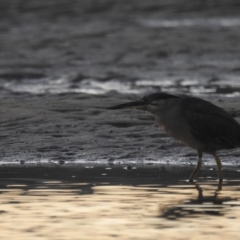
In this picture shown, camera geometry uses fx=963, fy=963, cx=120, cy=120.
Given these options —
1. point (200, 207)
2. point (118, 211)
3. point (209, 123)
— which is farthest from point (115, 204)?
point (209, 123)

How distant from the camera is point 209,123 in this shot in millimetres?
9266

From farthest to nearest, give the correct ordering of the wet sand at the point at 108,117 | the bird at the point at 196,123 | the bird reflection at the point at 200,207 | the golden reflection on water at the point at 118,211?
the bird at the point at 196,123, the bird reflection at the point at 200,207, the wet sand at the point at 108,117, the golden reflection on water at the point at 118,211

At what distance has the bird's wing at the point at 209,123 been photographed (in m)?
9.18

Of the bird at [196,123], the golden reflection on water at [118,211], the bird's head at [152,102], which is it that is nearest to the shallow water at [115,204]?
the golden reflection on water at [118,211]

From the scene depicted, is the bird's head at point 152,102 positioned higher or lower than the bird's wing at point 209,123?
higher

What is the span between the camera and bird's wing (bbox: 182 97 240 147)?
918 cm

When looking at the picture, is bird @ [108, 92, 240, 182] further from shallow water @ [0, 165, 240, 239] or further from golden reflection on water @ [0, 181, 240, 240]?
A: golden reflection on water @ [0, 181, 240, 240]

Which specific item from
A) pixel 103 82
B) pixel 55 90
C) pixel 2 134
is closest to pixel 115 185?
pixel 2 134

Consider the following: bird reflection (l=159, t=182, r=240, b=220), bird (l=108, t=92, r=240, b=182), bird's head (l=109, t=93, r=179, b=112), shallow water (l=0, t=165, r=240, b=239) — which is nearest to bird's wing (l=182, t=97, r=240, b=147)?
bird (l=108, t=92, r=240, b=182)

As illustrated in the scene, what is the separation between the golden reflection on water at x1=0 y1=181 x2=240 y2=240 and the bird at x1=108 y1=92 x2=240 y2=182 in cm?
52

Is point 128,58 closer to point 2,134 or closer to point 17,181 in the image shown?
point 2,134

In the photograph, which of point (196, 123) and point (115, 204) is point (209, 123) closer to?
point (196, 123)

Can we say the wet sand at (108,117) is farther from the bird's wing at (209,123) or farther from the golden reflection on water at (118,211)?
the bird's wing at (209,123)

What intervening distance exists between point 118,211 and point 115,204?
0.36 metres
